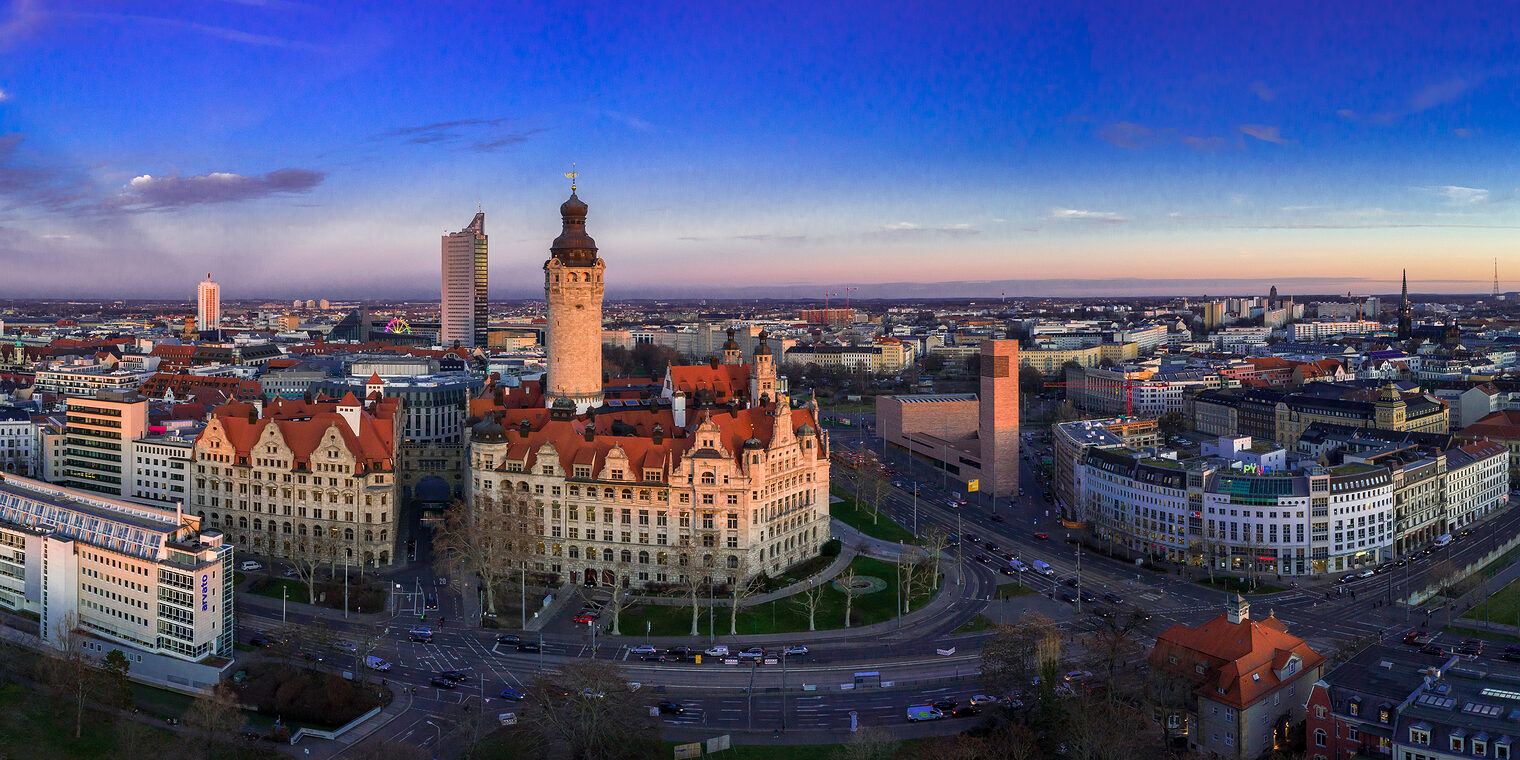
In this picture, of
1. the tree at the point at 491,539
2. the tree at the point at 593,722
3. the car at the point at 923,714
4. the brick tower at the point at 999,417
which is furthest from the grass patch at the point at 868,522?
the tree at the point at 593,722

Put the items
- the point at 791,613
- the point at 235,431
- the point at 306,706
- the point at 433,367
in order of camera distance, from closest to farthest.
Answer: the point at 306,706 → the point at 791,613 → the point at 235,431 → the point at 433,367

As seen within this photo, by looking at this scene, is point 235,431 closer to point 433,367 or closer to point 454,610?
point 454,610

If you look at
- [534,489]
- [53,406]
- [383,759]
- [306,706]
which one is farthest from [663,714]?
[53,406]

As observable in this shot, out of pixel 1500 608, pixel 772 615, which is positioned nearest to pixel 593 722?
pixel 772 615

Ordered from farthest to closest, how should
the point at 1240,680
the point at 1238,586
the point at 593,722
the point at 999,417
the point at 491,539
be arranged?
the point at 999,417 < the point at 1238,586 < the point at 491,539 < the point at 1240,680 < the point at 593,722

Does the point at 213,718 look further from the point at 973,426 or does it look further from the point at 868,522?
the point at 973,426

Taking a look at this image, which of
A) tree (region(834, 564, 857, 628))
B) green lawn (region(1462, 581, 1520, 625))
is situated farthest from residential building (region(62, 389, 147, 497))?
green lawn (region(1462, 581, 1520, 625))
